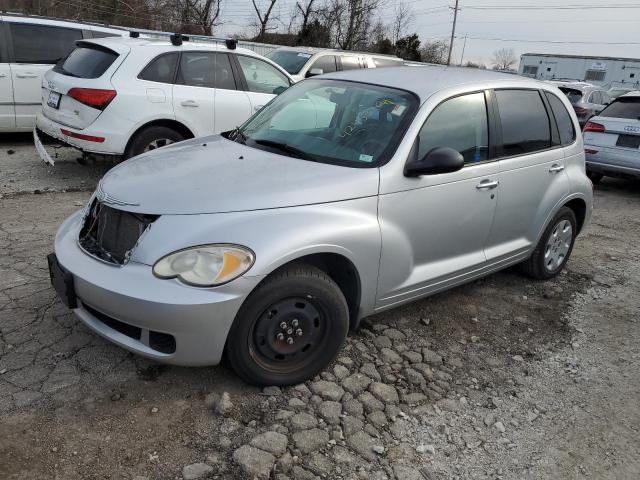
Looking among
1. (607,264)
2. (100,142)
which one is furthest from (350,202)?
(100,142)

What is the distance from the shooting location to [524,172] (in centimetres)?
409

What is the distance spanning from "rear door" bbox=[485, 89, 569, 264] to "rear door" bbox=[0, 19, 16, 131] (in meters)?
6.81

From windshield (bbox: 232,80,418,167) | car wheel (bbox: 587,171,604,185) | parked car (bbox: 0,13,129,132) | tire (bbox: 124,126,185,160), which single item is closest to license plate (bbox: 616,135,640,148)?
car wheel (bbox: 587,171,604,185)

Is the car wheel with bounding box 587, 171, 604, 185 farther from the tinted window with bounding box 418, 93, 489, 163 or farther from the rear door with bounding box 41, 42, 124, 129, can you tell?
the rear door with bounding box 41, 42, 124, 129

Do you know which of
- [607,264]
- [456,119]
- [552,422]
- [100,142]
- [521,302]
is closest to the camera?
[552,422]

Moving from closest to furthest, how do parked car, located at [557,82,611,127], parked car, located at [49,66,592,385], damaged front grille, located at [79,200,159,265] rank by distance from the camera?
1. parked car, located at [49,66,592,385]
2. damaged front grille, located at [79,200,159,265]
3. parked car, located at [557,82,611,127]

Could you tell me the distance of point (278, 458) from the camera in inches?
98.6

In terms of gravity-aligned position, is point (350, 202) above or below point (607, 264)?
above

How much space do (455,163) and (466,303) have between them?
151cm

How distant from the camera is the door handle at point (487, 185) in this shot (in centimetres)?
370

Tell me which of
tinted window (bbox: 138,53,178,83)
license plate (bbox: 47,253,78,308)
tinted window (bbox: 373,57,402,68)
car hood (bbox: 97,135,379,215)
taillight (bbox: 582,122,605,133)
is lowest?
license plate (bbox: 47,253,78,308)

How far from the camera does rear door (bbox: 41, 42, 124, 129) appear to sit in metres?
6.00

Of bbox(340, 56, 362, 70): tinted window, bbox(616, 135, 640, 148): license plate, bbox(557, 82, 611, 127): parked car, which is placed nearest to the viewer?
bbox(616, 135, 640, 148): license plate

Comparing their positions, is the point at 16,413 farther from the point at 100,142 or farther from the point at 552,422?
the point at 100,142
